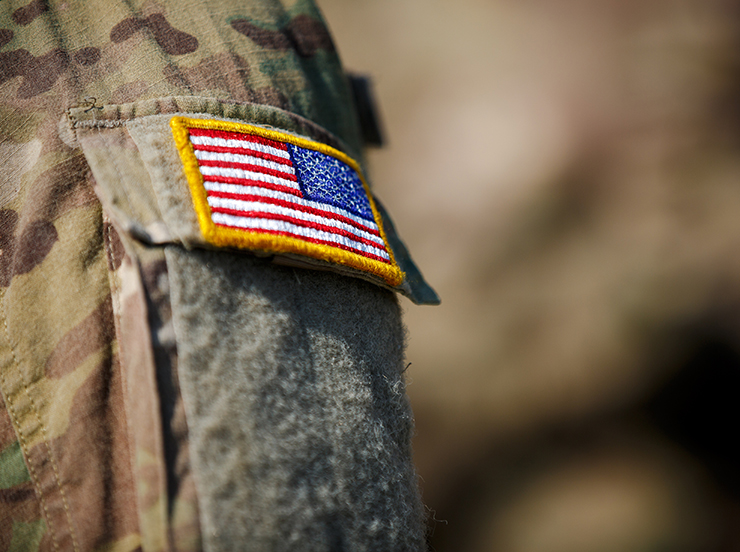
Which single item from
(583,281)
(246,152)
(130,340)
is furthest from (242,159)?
(583,281)

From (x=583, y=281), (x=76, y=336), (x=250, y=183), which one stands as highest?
(x=250, y=183)

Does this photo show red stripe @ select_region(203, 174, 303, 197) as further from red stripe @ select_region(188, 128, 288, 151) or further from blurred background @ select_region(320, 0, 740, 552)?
blurred background @ select_region(320, 0, 740, 552)

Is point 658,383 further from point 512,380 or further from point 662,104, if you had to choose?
point 662,104

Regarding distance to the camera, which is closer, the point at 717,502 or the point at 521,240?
the point at 717,502

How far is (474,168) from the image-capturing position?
1.16m

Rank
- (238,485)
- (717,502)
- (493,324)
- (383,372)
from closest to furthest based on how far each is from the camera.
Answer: (238,485), (383,372), (717,502), (493,324)

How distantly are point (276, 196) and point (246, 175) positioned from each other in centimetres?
3

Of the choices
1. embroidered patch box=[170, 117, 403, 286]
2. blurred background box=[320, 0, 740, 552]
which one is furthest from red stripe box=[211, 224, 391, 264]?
blurred background box=[320, 0, 740, 552]

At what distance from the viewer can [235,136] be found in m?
0.38

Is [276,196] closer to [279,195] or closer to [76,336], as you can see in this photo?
[279,195]

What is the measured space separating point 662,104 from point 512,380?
2.37 ft

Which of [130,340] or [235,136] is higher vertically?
[235,136]

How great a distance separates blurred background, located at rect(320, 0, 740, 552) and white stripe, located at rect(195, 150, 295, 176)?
28.7 inches

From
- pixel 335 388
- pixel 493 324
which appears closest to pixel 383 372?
pixel 335 388
